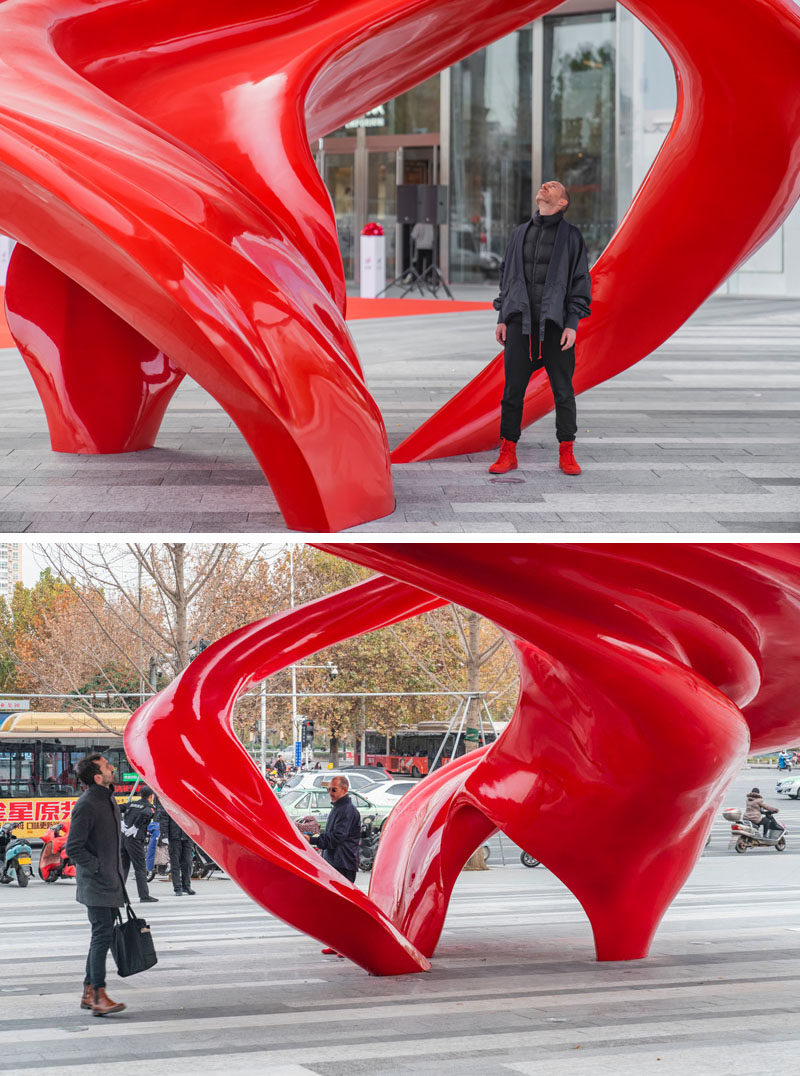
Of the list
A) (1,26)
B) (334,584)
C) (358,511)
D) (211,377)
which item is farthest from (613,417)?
(334,584)

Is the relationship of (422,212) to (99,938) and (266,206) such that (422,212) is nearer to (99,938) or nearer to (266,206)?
(266,206)

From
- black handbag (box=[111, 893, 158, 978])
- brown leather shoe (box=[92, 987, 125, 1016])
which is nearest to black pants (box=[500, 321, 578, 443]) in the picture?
black handbag (box=[111, 893, 158, 978])

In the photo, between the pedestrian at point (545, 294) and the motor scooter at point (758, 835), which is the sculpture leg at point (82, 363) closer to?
the pedestrian at point (545, 294)

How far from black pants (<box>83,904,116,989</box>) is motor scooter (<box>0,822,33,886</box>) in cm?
957

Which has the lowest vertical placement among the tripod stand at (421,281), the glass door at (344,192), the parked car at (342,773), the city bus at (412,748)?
the city bus at (412,748)

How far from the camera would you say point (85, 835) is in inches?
258

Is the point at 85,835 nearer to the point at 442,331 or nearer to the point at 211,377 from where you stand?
the point at 211,377

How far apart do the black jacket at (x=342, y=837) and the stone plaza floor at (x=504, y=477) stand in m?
2.85

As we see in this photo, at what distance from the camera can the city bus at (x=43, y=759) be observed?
802 inches

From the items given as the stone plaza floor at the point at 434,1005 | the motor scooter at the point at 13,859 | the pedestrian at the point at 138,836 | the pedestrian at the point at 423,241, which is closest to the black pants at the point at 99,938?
the stone plaza floor at the point at 434,1005

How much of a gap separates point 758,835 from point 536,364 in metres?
13.7

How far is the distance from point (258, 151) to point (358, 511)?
217cm

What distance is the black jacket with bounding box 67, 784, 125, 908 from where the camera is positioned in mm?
6539

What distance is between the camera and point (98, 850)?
21.6 feet
